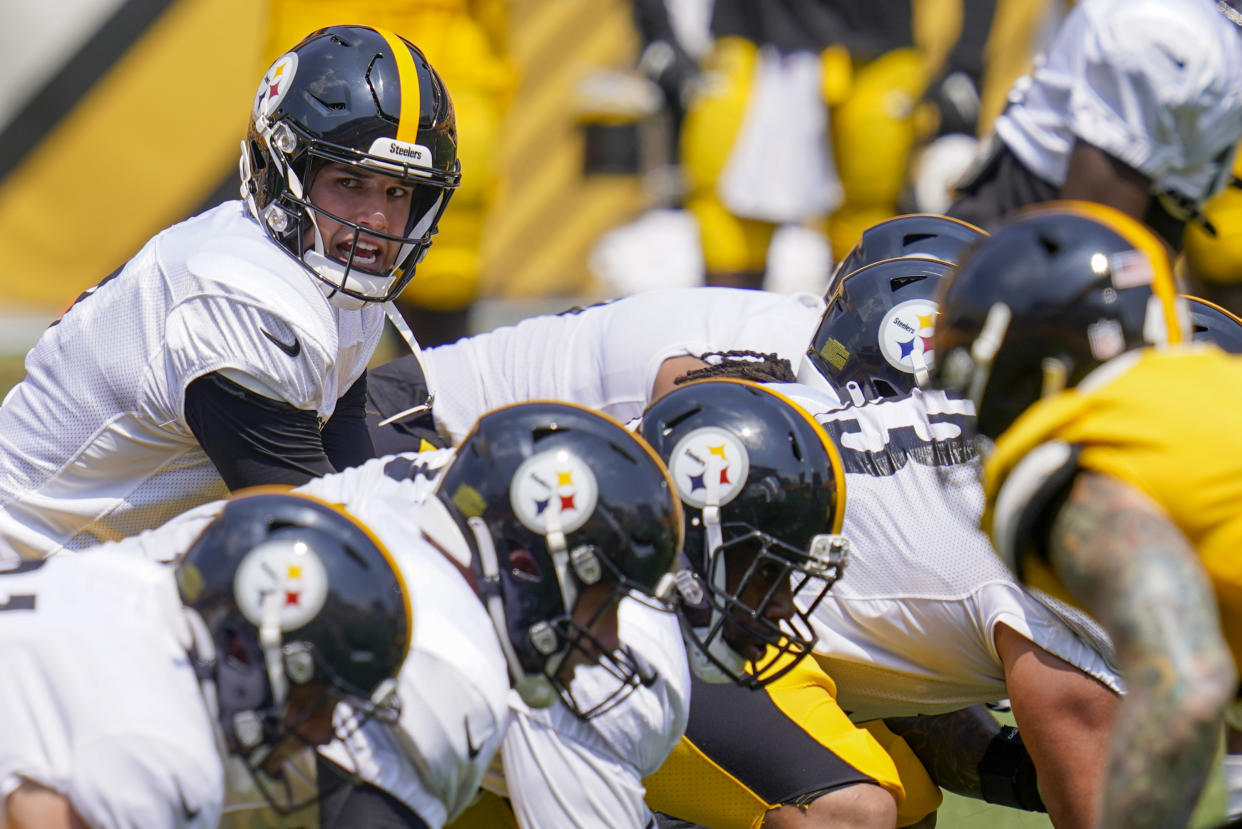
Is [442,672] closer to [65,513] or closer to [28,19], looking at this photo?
[65,513]

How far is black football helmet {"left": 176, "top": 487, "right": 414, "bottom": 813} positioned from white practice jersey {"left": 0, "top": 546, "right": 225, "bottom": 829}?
0.04 m

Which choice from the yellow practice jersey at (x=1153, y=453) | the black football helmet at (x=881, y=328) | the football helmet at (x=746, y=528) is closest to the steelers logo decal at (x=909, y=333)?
the black football helmet at (x=881, y=328)

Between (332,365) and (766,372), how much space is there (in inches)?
30.2

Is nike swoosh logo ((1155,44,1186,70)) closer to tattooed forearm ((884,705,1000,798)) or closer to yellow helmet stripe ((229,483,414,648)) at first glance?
tattooed forearm ((884,705,1000,798))

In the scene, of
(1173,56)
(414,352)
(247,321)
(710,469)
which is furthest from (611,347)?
(1173,56)

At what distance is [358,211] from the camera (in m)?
3.02

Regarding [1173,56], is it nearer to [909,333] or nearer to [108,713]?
[909,333]

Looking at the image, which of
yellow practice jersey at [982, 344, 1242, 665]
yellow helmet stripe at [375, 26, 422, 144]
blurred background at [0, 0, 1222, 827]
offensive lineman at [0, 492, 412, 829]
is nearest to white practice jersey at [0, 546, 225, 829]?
offensive lineman at [0, 492, 412, 829]

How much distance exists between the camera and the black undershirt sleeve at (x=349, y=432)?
327 centimetres

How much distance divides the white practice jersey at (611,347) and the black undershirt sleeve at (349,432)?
163 mm

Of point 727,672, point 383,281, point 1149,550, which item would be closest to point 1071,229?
point 1149,550

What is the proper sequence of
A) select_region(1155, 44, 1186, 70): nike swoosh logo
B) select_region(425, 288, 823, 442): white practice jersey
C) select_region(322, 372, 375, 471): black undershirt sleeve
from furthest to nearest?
1. select_region(1155, 44, 1186, 70): nike swoosh logo
2. select_region(425, 288, 823, 442): white practice jersey
3. select_region(322, 372, 375, 471): black undershirt sleeve

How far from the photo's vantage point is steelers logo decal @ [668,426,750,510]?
8.10 feet

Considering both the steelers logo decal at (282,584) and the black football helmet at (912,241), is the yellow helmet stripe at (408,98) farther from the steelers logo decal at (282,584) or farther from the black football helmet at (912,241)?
the steelers logo decal at (282,584)
